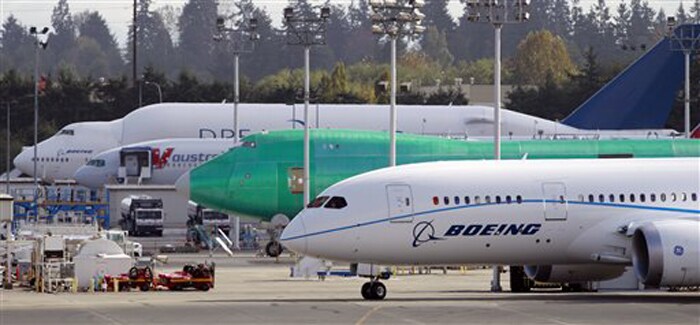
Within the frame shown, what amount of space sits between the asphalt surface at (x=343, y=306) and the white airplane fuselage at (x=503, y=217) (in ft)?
3.56

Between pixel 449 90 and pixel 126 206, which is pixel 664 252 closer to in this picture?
pixel 126 206

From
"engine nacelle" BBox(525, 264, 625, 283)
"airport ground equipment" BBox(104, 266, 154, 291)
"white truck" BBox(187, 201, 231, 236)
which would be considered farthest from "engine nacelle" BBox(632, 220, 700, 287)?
"white truck" BBox(187, 201, 231, 236)

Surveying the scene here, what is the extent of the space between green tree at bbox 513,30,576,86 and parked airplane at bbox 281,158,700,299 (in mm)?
109310

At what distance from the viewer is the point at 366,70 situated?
14850 centimetres

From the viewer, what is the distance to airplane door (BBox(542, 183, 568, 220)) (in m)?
41.1

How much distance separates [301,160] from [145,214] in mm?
25909

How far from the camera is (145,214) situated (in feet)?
298

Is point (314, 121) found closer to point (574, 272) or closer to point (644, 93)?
point (644, 93)

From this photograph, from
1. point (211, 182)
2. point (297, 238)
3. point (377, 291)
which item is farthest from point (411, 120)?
point (297, 238)

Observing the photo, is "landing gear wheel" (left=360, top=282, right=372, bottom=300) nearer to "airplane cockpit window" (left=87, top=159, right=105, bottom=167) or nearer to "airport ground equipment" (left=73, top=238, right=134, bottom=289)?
"airport ground equipment" (left=73, top=238, right=134, bottom=289)

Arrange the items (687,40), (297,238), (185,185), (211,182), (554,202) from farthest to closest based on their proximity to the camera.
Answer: (687,40)
(185,185)
(211,182)
(554,202)
(297,238)

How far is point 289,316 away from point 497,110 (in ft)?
57.3

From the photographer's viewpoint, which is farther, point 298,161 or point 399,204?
point 298,161

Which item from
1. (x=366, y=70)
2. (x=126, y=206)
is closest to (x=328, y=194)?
(x=126, y=206)
